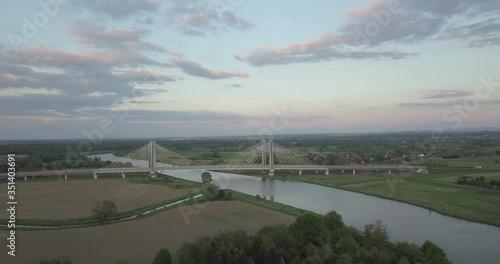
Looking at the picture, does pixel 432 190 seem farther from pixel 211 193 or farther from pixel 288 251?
pixel 288 251

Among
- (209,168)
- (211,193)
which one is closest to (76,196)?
(211,193)

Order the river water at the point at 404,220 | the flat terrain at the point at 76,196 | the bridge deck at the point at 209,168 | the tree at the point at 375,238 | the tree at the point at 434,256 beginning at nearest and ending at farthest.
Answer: the tree at the point at 434,256 → the tree at the point at 375,238 → the river water at the point at 404,220 → the flat terrain at the point at 76,196 → the bridge deck at the point at 209,168

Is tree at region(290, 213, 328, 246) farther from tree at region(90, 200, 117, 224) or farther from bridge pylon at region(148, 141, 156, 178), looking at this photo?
bridge pylon at region(148, 141, 156, 178)

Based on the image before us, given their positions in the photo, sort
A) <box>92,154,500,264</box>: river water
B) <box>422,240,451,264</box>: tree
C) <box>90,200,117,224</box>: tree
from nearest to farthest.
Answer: <box>422,240,451,264</box>: tree → <box>92,154,500,264</box>: river water → <box>90,200,117,224</box>: tree

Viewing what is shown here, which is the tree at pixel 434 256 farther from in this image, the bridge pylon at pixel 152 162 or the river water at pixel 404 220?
the bridge pylon at pixel 152 162

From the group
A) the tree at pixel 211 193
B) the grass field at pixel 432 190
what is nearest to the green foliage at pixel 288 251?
the grass field at pixel 432 190

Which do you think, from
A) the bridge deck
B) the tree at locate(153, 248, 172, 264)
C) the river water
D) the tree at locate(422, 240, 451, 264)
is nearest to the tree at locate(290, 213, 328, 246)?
the tree at locate(422, 240, 451, 264)
